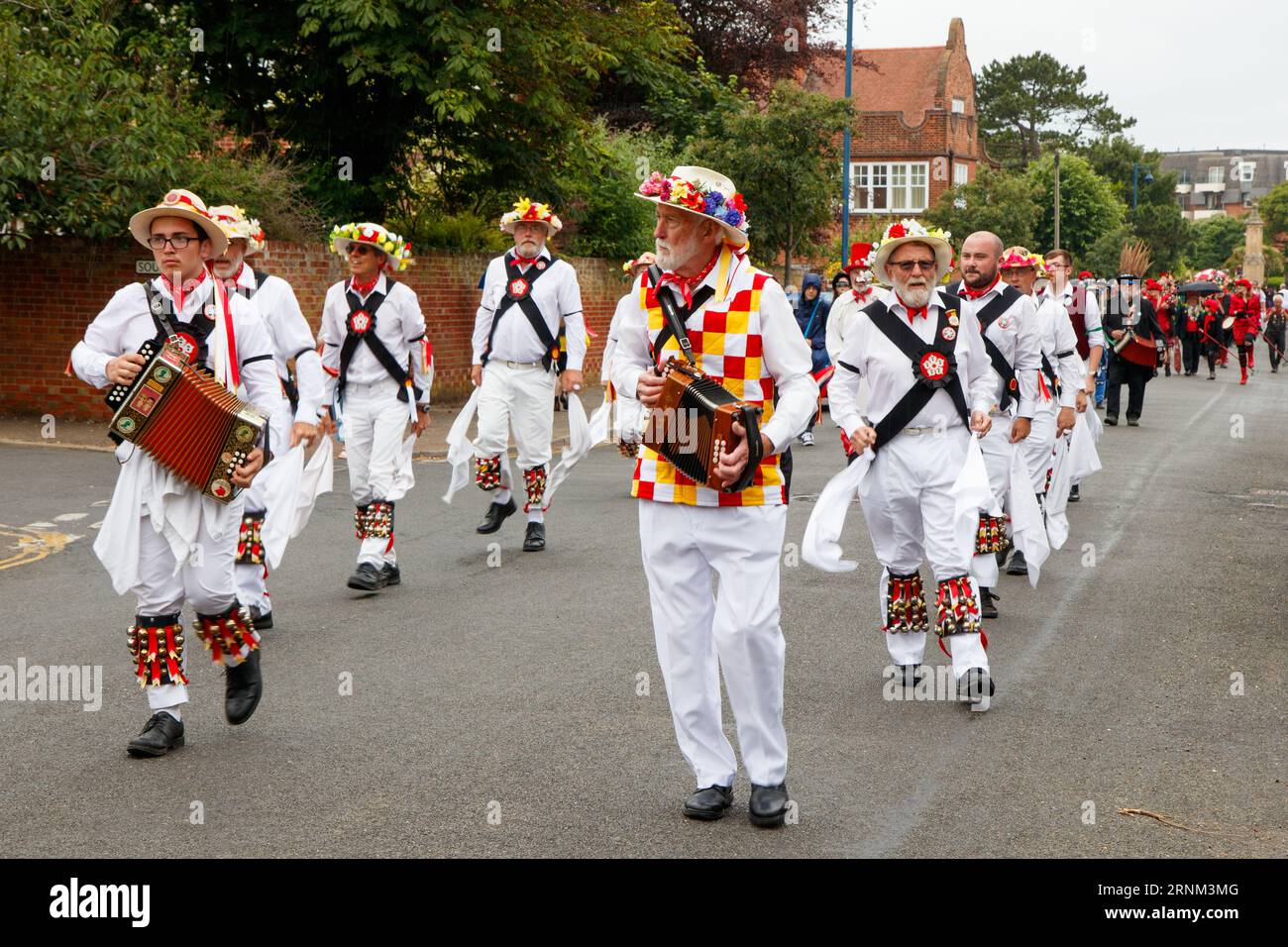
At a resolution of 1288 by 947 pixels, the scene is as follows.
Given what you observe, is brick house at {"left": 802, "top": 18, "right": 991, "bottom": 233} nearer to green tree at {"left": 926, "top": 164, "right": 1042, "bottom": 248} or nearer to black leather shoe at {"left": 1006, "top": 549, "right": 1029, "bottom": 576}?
green tree at {"left": 926, "top": 164, "right": 1042, "bottom": 248}

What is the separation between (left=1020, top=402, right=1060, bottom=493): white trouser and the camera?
10148 millimetres

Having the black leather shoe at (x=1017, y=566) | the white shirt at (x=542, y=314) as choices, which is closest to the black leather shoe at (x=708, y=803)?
the black leather shoe at (x=1017, y=566)

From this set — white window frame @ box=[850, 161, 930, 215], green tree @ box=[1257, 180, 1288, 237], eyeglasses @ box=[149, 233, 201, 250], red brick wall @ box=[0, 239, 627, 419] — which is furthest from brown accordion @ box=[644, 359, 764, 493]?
green tree @ box=[1257, 180, 1288, 237]

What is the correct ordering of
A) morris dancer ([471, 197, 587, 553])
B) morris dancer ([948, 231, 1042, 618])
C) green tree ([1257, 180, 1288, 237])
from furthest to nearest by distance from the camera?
green tree ([1257, 180, 1288, 237]) < morris dancer ([471, 197, 587, 553]) < morris dancer ([948, 231, 1042, 618])

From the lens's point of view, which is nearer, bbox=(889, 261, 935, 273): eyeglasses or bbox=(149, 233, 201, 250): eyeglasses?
bbox=(149, 233, 201, 250): eyeglasses

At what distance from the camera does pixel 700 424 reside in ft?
16.1

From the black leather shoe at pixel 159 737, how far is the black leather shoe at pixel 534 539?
4803 millimetres

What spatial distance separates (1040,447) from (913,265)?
12.5 feet

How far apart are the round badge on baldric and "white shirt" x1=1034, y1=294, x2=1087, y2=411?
12.1ft

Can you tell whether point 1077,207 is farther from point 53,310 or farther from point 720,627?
point 720,627

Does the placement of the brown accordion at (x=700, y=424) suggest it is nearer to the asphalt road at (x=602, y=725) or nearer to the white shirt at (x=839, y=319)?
the asphalt road at (x=602, y=725)
